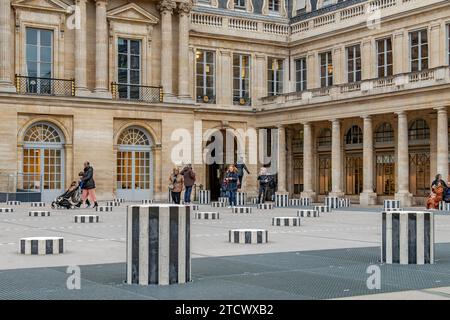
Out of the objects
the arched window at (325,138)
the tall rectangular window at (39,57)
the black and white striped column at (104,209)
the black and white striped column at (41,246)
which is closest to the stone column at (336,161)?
the arched window at (325,138)

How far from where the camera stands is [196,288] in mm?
9070

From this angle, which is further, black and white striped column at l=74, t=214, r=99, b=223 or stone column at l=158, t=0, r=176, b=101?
stone column at l=158, t=0, r=176, b=101

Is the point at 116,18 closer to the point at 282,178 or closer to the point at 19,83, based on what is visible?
the point at 19,83

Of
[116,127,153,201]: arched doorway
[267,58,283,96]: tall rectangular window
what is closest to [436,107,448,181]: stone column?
[267,58,283,96]: tall rectangular window

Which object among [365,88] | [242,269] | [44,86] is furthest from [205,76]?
[242,269]

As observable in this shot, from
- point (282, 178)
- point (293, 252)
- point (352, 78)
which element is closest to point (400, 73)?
point (352, 78)

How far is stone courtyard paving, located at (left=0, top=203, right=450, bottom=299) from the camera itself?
876cm

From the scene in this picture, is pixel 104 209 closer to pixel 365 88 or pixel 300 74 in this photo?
pixel 365 88

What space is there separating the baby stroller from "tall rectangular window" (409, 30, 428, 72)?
18.9 m

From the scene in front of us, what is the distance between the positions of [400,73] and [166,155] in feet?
46.9

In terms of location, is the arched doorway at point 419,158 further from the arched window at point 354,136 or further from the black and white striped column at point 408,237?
the black and white striped column at point 408,237

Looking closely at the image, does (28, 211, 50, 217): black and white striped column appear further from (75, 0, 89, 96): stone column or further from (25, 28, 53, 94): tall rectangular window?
(75, 0, 89, 96): stone column

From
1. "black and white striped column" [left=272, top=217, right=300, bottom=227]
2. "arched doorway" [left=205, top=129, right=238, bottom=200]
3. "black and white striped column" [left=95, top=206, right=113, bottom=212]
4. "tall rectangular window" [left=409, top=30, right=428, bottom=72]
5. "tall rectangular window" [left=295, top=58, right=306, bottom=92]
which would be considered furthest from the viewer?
"tall rectangular window" [left=295, top=58, right=306, bottom=92]

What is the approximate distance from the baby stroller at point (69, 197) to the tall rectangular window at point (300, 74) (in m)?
21.3
